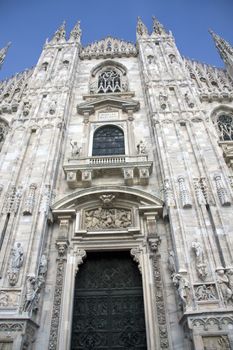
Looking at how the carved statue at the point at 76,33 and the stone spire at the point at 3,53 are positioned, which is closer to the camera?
the stone spire at the point at 3,53

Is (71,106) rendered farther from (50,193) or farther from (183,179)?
(183,179)

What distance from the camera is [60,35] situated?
790 inches

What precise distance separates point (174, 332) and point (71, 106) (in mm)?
10906

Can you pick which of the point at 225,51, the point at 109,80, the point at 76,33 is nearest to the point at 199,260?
the point at 109,80

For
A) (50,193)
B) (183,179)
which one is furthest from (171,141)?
(50,193)

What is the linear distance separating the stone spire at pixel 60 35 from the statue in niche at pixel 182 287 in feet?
57.2

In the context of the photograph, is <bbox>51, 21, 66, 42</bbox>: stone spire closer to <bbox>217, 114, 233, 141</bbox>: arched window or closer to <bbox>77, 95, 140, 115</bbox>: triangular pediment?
<bbox>77, 95, 140, 115</bbox>: triangular pediment

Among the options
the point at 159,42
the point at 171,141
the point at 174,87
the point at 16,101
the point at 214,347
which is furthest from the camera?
the point at 159,42

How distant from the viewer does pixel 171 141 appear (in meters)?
11.1

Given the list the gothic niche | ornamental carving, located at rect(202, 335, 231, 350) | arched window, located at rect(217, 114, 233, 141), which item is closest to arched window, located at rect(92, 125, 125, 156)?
the gothic niche

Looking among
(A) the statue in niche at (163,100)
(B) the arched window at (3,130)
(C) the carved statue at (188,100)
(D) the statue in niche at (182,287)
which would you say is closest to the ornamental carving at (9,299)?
(D) the statue in niche at (182,287)

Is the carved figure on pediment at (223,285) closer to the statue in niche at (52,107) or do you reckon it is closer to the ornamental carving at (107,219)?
the ornamental carving at (107,219)

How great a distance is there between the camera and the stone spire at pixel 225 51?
16.2 m

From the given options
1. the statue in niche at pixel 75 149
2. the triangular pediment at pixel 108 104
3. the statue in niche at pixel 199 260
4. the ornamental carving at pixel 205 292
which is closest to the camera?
the ornamental carving at pixel 205 292
